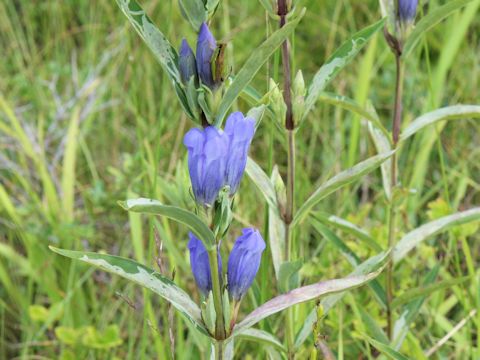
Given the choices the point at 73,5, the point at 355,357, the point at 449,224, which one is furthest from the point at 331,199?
the point at 73,5

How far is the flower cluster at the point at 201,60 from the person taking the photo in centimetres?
72

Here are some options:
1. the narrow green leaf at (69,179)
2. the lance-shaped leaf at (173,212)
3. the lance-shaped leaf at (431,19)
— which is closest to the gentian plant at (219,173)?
the lance-shaped leaf at (173,212)

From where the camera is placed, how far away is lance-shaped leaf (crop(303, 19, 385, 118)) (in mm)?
940

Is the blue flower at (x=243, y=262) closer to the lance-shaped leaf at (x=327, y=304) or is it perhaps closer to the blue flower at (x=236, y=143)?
the blue flower at (x=236, y=143)

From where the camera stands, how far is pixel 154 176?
3.68ft

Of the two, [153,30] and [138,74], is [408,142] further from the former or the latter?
[153,30]

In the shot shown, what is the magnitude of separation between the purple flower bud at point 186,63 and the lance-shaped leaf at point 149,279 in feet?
0.70

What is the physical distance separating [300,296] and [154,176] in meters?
0.39

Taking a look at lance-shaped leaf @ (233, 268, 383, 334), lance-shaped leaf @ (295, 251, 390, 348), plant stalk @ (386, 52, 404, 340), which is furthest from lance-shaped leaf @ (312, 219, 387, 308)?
lance-shaped leaf @ (233, 268, 383, 334)

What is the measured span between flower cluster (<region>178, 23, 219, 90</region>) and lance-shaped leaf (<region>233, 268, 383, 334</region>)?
0.88 feet

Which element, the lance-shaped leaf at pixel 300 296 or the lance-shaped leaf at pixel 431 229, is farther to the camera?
the lance-shaped leaf at pixel 431 229

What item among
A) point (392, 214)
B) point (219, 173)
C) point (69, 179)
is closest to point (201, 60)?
point (219, 173)

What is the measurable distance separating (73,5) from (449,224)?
78.3 inches

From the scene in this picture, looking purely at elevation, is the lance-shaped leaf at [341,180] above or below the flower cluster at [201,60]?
below
